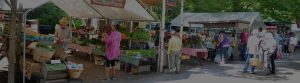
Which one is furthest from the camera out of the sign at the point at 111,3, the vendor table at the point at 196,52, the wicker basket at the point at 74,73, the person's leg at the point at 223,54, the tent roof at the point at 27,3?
the person's leg at the point at 223,54

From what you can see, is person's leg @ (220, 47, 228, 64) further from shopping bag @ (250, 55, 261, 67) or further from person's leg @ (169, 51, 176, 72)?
person's leg @ (169, 51, 176, 72)

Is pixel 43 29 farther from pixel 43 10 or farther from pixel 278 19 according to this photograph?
pixel 278 19

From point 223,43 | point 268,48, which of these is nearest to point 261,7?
point 223,43

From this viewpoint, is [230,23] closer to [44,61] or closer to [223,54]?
[223,54]

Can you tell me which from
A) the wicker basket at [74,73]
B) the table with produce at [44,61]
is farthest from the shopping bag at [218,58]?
the table with produce at [44,61]

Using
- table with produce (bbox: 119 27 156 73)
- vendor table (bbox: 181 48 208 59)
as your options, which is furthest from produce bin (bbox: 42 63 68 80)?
vendor table (bbox: 181 48 208 59)

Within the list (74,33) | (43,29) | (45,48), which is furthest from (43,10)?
(45,48)

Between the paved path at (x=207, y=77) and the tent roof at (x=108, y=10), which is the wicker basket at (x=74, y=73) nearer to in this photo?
the paved path at (x=207, y=77)

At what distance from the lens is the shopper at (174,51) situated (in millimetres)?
15134

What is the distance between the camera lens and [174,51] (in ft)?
50.4

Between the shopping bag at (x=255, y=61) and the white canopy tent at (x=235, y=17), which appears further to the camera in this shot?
the white canopy tent at (x=235, y=17)

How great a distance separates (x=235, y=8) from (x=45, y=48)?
2284cm

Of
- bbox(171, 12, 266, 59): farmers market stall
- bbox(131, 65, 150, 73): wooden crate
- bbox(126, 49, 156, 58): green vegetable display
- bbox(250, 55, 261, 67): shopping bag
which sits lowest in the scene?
bbox(131, 65, 150, 73): wooden crate

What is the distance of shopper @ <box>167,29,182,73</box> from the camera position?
15.1 metres
